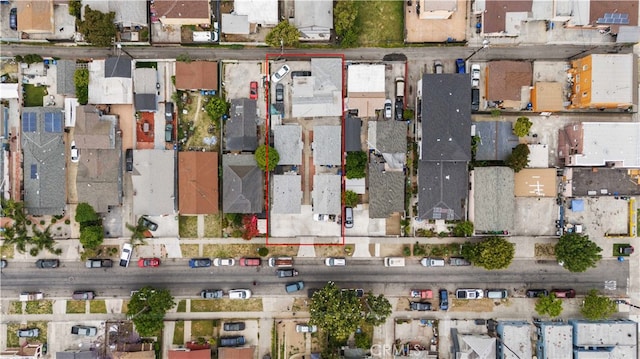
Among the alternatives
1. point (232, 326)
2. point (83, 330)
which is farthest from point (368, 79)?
point (83, 330)

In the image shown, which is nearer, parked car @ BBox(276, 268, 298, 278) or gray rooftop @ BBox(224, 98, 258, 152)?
gray rooftop @ BBox(224, 98, 258, 152)

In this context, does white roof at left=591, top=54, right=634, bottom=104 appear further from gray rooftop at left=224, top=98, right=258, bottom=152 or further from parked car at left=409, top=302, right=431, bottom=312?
gray rooftop at left=224, top=98, right=258, bottom=152

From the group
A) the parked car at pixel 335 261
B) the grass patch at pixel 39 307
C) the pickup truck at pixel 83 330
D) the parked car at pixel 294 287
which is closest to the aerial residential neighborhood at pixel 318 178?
the grass patch at pixel 39 307

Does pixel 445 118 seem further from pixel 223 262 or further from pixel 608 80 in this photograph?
pixel 223 262

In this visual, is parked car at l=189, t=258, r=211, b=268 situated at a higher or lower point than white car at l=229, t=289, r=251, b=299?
higher

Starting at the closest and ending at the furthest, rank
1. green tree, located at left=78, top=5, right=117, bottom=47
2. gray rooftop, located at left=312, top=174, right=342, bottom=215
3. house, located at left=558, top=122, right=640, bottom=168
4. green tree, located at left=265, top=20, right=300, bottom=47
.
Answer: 1. green tree, located at left=78, top=5, right=117, bottom=47
2. house, located at left=558, top=122, right=640, bottom=168
3. green tree, located at left=265, top=20, right=300, bottom=47
4. gray rooftop, located at left=312, top=174, right=342, bottom=215

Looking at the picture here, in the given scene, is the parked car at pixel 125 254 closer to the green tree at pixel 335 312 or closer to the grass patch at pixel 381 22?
the green tree at pixel 335 312

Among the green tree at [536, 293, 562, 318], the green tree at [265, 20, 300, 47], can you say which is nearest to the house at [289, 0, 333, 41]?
the green tree at [265, 20, 300, 47]
